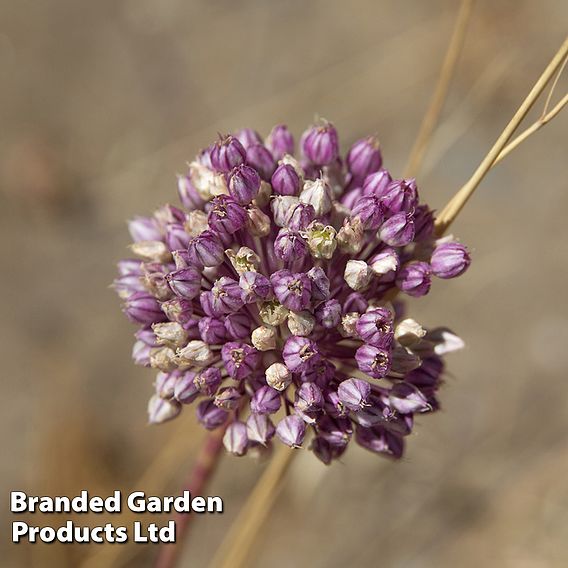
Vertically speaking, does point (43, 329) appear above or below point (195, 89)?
below

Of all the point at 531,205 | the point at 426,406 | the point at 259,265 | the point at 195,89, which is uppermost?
the point at 195,89

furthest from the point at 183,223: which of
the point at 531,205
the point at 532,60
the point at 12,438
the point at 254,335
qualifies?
the point at 532,60

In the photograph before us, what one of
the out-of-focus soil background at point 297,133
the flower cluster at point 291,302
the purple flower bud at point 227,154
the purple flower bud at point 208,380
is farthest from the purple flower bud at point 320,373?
the out-of-focus soil background at point 297,133

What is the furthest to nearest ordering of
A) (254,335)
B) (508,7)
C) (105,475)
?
(508,7), (105,475), (254,335)

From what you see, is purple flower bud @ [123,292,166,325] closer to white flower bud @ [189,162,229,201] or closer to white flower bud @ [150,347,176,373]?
white flower bud @ [150,347,176,373]

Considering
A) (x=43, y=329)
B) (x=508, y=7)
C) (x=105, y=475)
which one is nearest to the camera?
(x=105, y=475)

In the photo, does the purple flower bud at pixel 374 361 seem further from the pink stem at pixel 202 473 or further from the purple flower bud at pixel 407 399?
the pink stem at pixel 202 473

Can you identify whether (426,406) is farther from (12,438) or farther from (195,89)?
(195,89)

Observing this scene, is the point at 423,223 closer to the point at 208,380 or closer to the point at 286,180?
the point at 286,180
